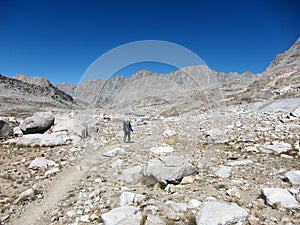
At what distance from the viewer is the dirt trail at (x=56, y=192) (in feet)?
12.7

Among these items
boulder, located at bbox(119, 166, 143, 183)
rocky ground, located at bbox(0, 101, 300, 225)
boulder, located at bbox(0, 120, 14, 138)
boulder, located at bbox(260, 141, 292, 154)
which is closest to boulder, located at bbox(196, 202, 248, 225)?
rocky ground, located at bbox(0, 101, 300, 225)

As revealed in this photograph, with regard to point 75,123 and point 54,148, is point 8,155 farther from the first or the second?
point 75,123

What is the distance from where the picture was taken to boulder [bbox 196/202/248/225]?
310cm

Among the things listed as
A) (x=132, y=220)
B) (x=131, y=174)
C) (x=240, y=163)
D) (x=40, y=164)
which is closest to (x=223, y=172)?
(x=240, y=163)

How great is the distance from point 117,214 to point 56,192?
7.42 feet

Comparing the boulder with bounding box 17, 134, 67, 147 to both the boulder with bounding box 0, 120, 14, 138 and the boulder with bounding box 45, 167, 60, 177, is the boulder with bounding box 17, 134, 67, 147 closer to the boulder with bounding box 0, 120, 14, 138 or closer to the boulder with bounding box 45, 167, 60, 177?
the boulder with bounding box 0, 120, 14, 138

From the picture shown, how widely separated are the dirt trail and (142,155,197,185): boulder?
81.5 inches

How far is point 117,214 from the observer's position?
351 centimetres

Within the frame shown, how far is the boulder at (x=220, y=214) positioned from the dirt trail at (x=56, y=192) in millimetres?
2959

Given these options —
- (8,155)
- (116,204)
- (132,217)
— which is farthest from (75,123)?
(132,217)

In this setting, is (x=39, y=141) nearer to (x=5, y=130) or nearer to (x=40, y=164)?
(x=40, y=164)

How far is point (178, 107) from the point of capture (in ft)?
87.8

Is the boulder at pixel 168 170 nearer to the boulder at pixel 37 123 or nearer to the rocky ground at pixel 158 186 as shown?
the rocky ground at pixel 158 186

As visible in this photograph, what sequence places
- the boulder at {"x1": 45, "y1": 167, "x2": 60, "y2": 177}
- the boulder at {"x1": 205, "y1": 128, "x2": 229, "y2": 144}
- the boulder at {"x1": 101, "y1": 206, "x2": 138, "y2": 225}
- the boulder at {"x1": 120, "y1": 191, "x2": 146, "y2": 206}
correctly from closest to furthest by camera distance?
the boulder at {"x1": 101, "y1": 206, "x2": 138, "y2": 225} < the boulder at {"x1": 120, "y1": 191, "x2": 146, "y2": 206} < the boulder at {"x1": 45, "y1": 167, "x2": 60, "y2": 177} < the boulder at {"x1": 205, "y1": 128, "x2": 229, "y2": 144}
